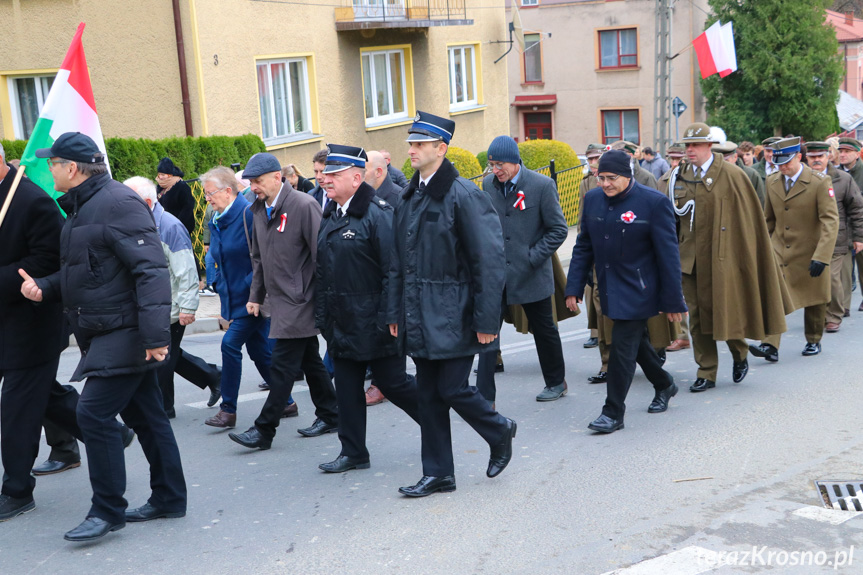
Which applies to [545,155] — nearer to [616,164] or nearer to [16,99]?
[16,99]

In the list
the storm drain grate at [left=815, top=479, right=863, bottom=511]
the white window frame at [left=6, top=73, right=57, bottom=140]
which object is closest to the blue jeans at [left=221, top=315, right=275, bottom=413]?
the storm drain grate at [left=815, top=479, right=863, bottom=511]

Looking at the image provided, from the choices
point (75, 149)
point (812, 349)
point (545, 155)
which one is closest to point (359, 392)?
point (75, 149)

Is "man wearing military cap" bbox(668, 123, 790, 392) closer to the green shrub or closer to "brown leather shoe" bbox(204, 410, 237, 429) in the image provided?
"brown leather shoe" bbox(204, 410, 237, 429)

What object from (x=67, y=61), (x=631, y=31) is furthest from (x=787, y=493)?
(x=631, y=31)

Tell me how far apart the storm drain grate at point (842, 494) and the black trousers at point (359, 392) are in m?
2.28

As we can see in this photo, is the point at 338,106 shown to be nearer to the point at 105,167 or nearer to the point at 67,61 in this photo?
the point at 67,61

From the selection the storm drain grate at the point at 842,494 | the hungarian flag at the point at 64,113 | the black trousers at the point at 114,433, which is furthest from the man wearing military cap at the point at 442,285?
the hungarian flag at the point at 64,113

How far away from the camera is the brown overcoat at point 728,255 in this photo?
7.66 metres

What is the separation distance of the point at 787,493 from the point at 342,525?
238 cm

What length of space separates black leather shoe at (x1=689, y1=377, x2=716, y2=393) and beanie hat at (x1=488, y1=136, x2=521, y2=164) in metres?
2.22

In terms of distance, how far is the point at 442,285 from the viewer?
5.32 meters

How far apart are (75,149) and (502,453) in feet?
9.21

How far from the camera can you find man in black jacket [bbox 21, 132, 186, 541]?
483cm

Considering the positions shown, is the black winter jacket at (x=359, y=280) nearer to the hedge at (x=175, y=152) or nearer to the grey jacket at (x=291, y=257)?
the grey jacket at (x=291, y=257)
